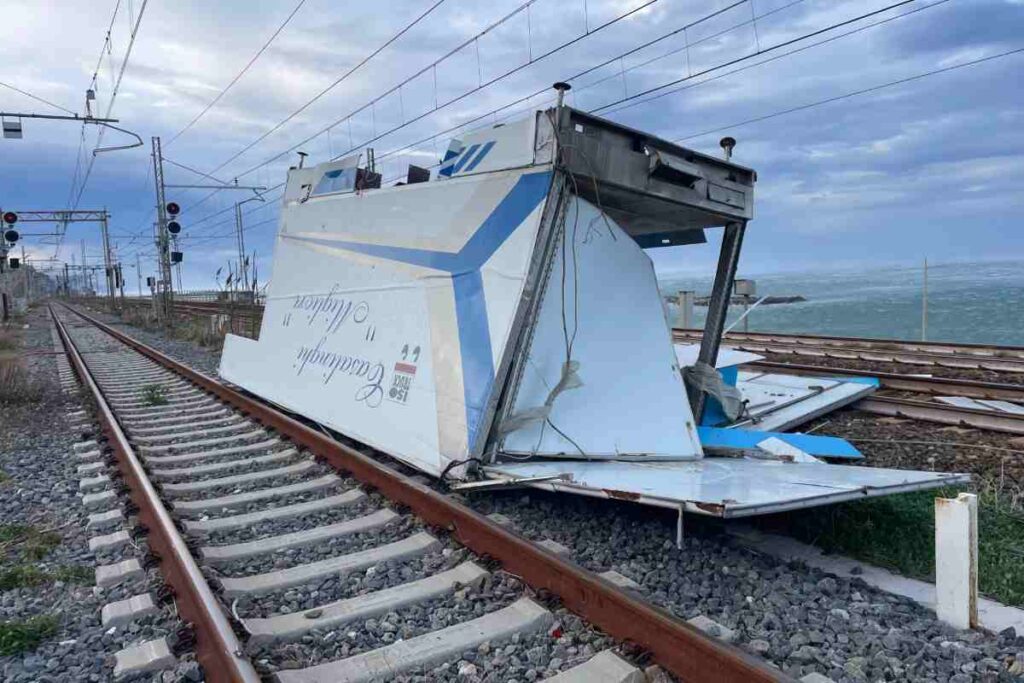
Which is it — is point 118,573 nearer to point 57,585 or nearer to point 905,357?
point 57,585

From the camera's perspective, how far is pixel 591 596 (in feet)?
11.8

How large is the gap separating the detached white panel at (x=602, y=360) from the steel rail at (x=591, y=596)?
0.89m

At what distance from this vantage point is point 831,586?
13.4 ft

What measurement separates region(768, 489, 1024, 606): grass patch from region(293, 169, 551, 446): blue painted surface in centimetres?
228

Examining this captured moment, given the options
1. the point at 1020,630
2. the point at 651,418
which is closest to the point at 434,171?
the point at 651,418

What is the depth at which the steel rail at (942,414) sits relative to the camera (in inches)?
324

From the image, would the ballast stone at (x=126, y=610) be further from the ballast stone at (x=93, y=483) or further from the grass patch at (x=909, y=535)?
the grass patch at (x=909, y=535)

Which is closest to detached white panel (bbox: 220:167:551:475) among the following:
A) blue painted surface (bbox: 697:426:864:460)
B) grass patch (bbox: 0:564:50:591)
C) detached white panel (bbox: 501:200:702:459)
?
detached white panel (bbox: 501:200:702:459)

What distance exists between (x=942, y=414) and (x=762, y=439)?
154 inches

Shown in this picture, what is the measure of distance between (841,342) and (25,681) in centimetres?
1761

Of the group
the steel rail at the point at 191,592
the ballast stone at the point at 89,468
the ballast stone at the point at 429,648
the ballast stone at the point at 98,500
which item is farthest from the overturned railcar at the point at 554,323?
the ballast stone at the point at 89,468

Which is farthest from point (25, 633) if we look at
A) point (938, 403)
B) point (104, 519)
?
point (938, 403)

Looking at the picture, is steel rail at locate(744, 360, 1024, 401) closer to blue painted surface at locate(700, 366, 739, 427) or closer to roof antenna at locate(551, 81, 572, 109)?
blue painted surface at locate(700, 366, 739, 427)

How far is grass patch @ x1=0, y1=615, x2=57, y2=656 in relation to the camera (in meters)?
3.64
